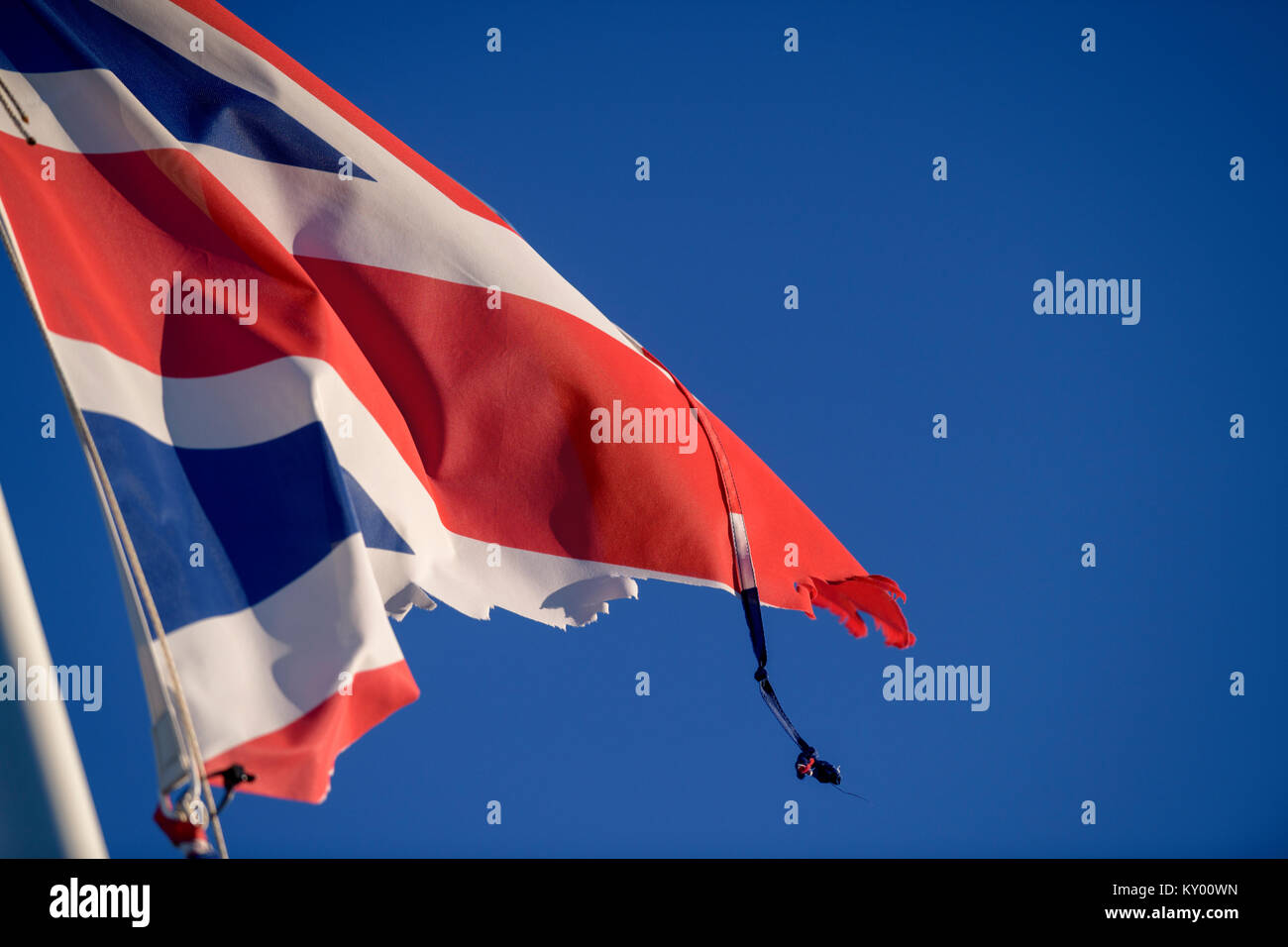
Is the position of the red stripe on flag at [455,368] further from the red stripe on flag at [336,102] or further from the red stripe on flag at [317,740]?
the red stripe on flag at [317,740]

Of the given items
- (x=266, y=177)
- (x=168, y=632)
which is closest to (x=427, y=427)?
(x=266, y=177)

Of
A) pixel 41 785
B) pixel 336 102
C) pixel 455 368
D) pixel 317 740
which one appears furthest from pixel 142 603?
pixel 336 102

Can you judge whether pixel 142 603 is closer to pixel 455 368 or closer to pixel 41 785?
pixel 41 785

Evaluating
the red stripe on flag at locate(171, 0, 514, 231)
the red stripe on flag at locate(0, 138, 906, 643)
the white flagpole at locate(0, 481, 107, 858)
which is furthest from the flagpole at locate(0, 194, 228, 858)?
the red stripe on flag at locate(171, 0, 514, 231)

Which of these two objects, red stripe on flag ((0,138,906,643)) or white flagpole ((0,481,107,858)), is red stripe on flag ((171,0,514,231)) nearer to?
red stripe on flag ((0,138,906,643))

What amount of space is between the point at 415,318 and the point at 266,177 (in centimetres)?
85

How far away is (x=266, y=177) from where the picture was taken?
4.88 metres

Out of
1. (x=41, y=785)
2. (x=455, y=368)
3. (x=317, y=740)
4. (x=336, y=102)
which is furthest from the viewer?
(x=336, y=102)

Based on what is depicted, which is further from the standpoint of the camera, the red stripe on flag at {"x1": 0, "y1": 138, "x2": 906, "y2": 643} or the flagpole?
the red stripe on flag at {"x1": 0, "y1": 138, "x2": 906, "y2": 643}

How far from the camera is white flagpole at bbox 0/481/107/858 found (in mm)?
2707

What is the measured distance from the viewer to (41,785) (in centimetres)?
272

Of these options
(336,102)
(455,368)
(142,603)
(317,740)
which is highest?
(336,102)

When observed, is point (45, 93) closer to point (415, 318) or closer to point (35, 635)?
point (415, 318)

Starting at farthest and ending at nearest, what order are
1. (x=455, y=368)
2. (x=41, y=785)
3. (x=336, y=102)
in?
(x=336, y=102)
(x=455, y=368)
(x=41, y=785)
